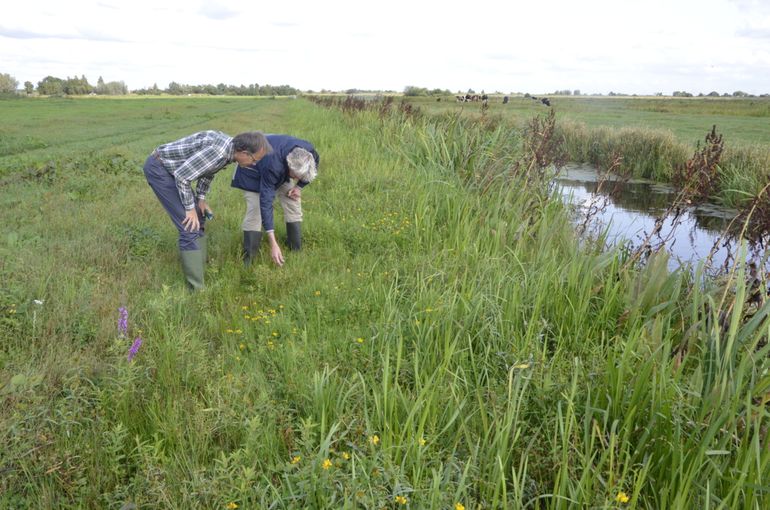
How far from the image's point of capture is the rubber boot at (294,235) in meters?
5.14

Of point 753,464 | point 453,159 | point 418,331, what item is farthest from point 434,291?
point 453,159

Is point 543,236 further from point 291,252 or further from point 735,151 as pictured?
point 735,151

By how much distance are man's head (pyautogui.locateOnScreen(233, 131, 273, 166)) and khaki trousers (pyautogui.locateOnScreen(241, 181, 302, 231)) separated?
2.64ft

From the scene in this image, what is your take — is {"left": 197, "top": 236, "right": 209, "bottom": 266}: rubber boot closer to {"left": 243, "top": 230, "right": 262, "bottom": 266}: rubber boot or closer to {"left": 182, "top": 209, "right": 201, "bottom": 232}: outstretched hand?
{"left": 182, "top": 209, "right": 201, "bottom": 232}: outstretched hand

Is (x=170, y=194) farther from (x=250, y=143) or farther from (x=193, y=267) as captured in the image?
(x=250, y=143)

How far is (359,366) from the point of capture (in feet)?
9.48

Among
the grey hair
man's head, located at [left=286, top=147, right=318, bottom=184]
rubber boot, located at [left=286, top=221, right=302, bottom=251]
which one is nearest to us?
the grey hair

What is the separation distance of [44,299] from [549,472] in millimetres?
3542

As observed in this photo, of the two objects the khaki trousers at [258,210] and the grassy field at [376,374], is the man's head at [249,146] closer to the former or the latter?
the khaki trousers at [258,210]

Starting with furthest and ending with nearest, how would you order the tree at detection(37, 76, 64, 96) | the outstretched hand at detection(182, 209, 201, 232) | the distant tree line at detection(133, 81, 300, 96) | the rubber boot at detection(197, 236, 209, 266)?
the distant tree line at detection(133, 81, 300, 96) → the tree at detection(37, 76, 64, 96) → the rubber boot at detection(197, 236, 209, 266) → the outstretched hand at detection(182, 209, 201, 232)

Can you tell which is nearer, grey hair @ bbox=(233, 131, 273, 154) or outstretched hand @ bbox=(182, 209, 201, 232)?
grey hair @ bbox=(233, 131, 273, 154)

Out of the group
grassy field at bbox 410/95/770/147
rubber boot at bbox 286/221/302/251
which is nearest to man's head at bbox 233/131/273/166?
rubber boot at bbox 286/221/302/251

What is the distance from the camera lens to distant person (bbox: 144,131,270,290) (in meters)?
4.12

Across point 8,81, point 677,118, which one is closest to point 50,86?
point 8,81
